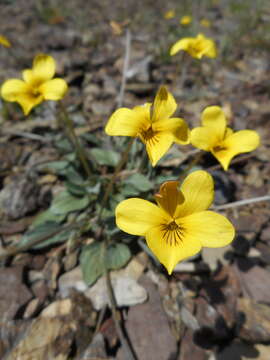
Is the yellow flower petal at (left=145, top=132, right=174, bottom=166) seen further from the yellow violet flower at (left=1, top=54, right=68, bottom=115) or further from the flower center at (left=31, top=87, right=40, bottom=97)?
the flower center at (left=31, top=87, right=40, bottom=97)

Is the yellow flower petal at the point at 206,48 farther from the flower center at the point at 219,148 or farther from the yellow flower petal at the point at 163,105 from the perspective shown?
the yellow flower petal at the point at 163,105

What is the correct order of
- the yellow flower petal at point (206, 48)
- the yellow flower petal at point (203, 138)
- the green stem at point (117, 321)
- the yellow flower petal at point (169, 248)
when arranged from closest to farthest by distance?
the yellow flower petal at point (169, 248), the yellow flower petal at point (203, 138), the green stem at point (117, 321), the yellow flower petal at point (206, 48)

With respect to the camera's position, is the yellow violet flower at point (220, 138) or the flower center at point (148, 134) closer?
the flower center at point (148, 134)

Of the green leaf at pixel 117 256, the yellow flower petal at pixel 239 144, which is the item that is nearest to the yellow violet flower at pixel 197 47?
the yellow flower petal at pixel 239 144

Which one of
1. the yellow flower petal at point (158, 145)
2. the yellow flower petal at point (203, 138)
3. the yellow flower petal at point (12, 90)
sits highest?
the yellow flower petal at point (12, 90)

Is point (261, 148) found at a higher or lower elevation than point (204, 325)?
higher

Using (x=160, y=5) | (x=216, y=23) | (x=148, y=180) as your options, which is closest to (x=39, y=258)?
(x=148, y=180)

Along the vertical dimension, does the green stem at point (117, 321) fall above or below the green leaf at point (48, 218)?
below

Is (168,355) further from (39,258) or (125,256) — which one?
(39,258)

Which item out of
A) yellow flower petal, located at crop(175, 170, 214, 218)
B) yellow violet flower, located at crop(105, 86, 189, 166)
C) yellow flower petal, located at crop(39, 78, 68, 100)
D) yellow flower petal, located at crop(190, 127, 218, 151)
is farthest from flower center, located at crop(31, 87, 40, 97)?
yellow flower petal, located at crop(175, 170, 214, 218)
